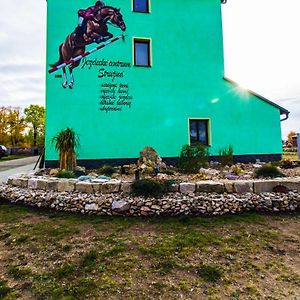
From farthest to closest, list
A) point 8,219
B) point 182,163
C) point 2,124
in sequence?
point 2,124, point 182,163, point 8,219

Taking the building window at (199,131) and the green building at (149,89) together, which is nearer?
the green building at (149,89)

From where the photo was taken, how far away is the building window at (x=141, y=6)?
10.3m

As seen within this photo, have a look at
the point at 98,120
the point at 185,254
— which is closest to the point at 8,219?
the point at 185,254

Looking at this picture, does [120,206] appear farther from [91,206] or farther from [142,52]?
[142,52]

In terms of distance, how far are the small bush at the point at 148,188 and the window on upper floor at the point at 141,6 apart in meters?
8.95

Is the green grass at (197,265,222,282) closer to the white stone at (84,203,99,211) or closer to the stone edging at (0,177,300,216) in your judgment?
the stone edging at (0,177,300,216)

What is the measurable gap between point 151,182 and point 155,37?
26.4 feet

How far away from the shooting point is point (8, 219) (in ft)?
15.4

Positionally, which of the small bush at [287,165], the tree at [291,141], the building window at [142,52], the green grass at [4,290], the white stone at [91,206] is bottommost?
the green grass at [4,290]

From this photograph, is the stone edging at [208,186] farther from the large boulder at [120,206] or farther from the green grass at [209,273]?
the green grass at [209,273]

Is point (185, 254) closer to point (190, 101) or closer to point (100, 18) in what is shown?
point (190, 101)

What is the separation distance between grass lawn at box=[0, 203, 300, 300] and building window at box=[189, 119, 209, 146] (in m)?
6.28

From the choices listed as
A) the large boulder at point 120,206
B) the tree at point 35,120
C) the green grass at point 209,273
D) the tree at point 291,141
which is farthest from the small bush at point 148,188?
the tree at point 35,120

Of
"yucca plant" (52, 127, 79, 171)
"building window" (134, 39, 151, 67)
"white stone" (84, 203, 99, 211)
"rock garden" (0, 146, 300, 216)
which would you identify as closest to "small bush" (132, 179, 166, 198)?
"rock garden" (0, 146, 300, 216)
